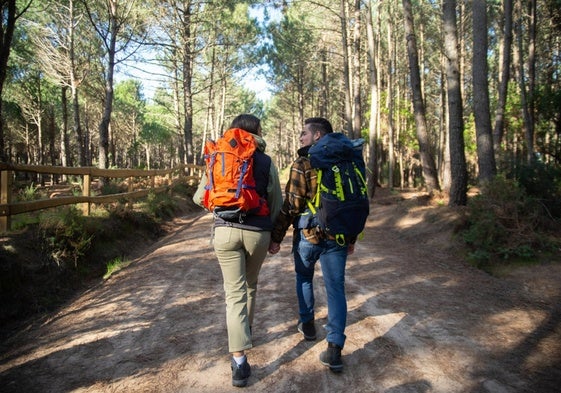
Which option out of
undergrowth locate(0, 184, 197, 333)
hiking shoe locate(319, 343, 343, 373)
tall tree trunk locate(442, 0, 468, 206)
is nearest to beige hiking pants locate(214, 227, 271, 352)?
hiking shoe locate(319, 343, 343, 373)

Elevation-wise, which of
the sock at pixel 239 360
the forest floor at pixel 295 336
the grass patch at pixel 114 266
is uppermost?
the grass patch at pixel 114 266

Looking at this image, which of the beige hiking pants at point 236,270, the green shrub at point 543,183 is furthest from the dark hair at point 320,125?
the green shrub at point 543,183

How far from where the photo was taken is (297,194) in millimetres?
3113

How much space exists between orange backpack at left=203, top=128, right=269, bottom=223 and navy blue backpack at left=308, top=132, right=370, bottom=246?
50cm

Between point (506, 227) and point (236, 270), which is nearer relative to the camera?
point (236, 270)

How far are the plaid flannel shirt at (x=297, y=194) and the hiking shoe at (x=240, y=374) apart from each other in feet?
3.25

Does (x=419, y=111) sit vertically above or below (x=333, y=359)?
above

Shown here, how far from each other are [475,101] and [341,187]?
6540 mm

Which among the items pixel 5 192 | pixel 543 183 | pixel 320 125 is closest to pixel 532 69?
pixel 543 183

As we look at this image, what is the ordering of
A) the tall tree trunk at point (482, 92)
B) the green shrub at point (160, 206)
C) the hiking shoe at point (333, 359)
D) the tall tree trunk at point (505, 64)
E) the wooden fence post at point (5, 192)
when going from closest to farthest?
1. the hiking shoe at point (333, 359)
2. the wooden fence post at point (5, 192)
3. the tall tree trunk at point (482, 92)
4. the green shrub at point (160, 206)
5. the tall tree trunk at point (505, 64)

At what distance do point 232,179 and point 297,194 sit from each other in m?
0.64

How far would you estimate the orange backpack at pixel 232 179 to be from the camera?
271cm

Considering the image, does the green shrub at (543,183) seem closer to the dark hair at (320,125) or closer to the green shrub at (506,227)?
the green shrub at (506,227)

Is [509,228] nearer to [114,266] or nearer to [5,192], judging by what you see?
[114,266]
